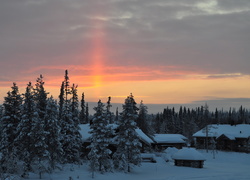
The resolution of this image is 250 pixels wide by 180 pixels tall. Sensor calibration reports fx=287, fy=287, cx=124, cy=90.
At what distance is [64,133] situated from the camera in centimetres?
4200

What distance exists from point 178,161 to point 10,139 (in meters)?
27.8

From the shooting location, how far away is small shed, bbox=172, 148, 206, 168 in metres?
47.7

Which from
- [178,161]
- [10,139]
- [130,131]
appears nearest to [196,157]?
[178,161]

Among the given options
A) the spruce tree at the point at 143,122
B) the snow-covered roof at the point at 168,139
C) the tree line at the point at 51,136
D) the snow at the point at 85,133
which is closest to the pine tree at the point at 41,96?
the tree line at the point at 51,136

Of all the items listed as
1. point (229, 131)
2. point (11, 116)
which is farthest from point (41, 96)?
point (229, 131)

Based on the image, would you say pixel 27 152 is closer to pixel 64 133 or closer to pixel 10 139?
pixel 10 139

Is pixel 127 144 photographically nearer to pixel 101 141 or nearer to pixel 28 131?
pixel 101 141

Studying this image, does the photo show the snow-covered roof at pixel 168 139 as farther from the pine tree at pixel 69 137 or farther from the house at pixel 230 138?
the pine tree at pixel 69 137

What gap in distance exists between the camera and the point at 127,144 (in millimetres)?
39219

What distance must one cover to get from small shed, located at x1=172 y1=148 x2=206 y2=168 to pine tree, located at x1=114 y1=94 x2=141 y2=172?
11745mm

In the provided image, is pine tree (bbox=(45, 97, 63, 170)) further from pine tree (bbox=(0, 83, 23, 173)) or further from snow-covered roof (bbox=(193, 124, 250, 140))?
snow-covered roof (bbox=(193, 124, 250, 140))

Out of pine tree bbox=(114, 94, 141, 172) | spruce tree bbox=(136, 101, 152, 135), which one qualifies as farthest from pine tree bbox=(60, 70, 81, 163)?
spruce tree bbox=(136, 101, 152, 135)

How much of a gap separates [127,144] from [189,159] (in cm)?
1430

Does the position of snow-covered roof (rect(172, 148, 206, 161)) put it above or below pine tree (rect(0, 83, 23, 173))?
below
